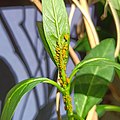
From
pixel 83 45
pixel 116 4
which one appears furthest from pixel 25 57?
pixel 116 4

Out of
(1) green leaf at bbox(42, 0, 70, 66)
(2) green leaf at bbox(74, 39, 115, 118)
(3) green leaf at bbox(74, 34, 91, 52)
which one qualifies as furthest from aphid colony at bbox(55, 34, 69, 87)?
(3) green leaf at bbox(74, 34, 91, 52)

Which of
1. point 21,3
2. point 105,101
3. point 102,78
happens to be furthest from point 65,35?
point 105,101

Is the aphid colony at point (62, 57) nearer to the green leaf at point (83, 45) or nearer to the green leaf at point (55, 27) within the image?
the green leaf at point (55, 27)

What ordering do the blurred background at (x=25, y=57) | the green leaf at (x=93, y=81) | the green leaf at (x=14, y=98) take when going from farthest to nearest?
the blurred background at (x=25, y=57), the green leaf at (x=93, y=81), the green leaf at (x=14, y=98)

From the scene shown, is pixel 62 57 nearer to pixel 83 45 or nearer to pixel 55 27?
pixel 55 27

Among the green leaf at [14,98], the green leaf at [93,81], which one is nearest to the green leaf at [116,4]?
the green leaf at [93,81]

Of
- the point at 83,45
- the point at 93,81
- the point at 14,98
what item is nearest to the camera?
the point at 14,98
